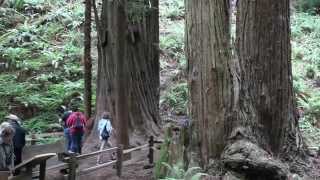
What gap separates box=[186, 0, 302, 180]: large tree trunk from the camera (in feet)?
28.9

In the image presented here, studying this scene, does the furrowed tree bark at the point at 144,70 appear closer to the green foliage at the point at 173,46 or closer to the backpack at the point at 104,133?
the backpack at the point at 104,133

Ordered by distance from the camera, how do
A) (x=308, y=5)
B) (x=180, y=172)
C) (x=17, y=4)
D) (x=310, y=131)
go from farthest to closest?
1. (x=308, y=5)
2. (x=17, y=4)
3. (x=310, y=131)
4. (x=180, y=172)

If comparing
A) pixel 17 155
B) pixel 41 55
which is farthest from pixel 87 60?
pixel 41 55

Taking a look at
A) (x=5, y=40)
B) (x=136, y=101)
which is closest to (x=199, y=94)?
(x=136, y=101)

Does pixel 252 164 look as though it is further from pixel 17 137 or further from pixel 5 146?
pixel 17 137

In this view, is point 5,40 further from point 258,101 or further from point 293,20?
point 258,101

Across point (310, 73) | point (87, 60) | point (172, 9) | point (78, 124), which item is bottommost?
point (78, 124)

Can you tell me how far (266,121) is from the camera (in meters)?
9.89

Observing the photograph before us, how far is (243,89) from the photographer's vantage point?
31.3 feet

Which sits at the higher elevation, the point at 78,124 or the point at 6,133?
the point at 6,133

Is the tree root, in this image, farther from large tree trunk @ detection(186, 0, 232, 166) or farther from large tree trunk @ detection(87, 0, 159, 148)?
large tree trunk @ detection(87, 0, 159, 148)

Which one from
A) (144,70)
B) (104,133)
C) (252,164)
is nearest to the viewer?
(252,164)

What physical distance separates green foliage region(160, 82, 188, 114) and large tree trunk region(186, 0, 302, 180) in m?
10.5

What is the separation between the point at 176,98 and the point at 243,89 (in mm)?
12111
